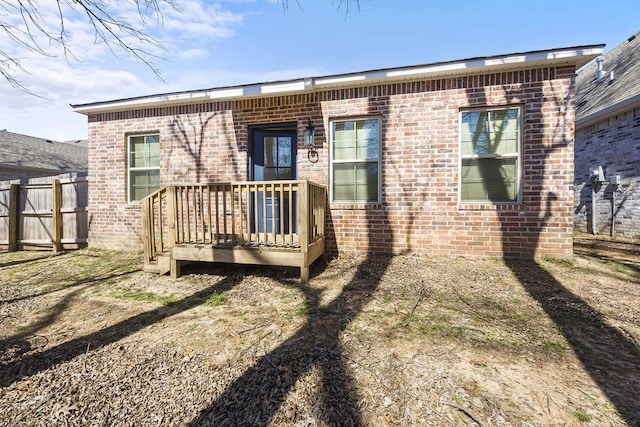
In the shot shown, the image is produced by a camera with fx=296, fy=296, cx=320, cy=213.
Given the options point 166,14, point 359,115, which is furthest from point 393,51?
point 166,14

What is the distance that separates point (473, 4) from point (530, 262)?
184 inches

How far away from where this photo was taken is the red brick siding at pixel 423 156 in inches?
186

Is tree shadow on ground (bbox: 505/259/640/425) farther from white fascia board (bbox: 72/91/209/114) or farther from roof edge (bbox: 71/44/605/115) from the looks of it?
white fascia board (bbox: 72/91/209/114)

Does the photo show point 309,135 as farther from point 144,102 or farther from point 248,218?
point 144,102

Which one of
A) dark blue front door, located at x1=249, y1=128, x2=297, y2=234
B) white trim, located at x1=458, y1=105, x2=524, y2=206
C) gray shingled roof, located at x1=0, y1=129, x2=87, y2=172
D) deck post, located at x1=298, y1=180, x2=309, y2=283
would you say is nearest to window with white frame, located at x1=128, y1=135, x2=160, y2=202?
dark blue front door, located at x1=249, y1=128, x2=297, y2=234

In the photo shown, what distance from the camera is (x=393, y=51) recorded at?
23.6 feet

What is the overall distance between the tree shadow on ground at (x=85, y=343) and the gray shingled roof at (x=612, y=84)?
10183 millimetres

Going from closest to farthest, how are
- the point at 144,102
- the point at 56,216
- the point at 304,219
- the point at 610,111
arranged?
1. the point at 304,219
2. the point at 144,102
3. the point at 56,216
4. the point at 610,111

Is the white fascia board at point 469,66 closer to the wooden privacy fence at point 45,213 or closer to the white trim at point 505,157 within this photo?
the white trim at point 505,157

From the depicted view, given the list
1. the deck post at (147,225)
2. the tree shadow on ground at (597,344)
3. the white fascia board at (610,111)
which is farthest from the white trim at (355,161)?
the white fascia board at (610,111)

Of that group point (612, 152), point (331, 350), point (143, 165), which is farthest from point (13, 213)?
point (612, 152)

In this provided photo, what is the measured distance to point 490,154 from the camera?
498 centimetres

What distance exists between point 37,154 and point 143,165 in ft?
40.2

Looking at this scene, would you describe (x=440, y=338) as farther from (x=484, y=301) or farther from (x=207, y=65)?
(x=207, y=65)
